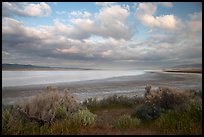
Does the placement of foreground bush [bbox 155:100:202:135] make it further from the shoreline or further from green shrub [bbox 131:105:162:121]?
the shoreline

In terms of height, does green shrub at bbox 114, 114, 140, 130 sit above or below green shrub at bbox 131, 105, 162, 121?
below

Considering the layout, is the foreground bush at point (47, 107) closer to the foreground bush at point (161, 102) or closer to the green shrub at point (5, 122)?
the green shrub at point (5, 122)

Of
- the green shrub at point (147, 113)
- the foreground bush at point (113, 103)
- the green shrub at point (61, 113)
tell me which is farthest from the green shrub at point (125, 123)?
the foreground bush at point (113, 103)

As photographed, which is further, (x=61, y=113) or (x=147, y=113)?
(x=147, y=113)

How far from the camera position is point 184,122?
27.0 feet

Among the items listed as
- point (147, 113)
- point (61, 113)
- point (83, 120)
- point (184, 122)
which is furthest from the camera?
point (147, 113)

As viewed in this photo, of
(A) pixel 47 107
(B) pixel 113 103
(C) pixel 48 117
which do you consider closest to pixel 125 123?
(C) pixel 48 117

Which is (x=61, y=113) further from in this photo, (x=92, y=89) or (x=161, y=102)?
(x=92, y=89)

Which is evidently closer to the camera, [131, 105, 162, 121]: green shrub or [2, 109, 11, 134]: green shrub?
[2, 109, 11, 134]: green shrub

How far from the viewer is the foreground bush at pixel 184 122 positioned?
7.70 meters

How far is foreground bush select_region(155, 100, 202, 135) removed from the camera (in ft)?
25.2

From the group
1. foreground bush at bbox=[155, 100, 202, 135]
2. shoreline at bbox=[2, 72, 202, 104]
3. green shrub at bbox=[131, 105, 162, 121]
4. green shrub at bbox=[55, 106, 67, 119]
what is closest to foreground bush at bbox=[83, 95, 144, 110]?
shoreline at bbox=[2, 72, 202, 104]

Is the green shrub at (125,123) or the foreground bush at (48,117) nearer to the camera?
the foreground bush at (48,117)

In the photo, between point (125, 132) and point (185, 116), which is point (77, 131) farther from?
point (185, 116)
